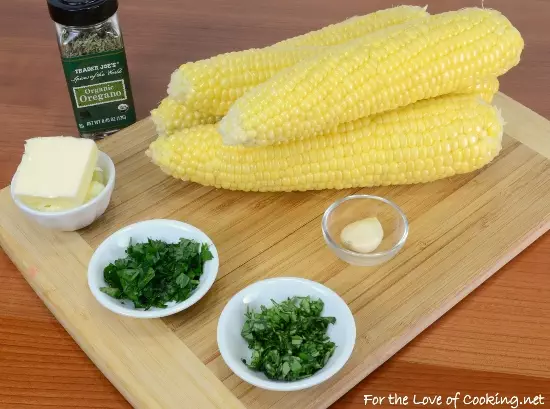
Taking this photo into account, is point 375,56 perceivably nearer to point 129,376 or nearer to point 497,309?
point 497,309

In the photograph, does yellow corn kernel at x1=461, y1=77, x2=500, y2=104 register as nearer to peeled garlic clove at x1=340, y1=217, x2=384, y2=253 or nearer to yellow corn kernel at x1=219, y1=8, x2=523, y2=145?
yellow corn kernel at x1=219, y1=8, x2=523, y2=145

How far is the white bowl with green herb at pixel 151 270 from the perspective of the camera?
4.99ft

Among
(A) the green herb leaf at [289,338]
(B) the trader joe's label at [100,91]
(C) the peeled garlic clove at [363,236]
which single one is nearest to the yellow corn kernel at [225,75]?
(B) the trader joe's label at [100,91]

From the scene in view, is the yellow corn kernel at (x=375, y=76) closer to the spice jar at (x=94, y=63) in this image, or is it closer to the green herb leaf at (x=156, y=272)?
the green herb leaf at (x=156, y=272)

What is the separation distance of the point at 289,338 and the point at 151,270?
364mm

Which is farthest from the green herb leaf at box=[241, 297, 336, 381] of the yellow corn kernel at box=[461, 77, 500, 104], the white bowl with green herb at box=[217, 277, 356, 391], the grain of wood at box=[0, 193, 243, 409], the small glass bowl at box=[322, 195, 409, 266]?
the yellow corn kernel at box=[461, 77, 500, 104]

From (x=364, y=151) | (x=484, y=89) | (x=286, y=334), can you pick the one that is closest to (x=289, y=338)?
(x=286, y=334)

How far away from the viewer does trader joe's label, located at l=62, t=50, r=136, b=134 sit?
6.14 feet

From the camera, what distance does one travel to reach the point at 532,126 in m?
2.05

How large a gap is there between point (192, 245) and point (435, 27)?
85cm

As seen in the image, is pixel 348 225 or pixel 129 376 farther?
pixel 348 225

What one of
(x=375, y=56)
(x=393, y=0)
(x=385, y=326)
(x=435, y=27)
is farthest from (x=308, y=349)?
(x=393, y=0)

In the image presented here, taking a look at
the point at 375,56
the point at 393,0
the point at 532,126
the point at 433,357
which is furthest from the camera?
the point at 393,0

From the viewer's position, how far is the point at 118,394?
4.91 feet
